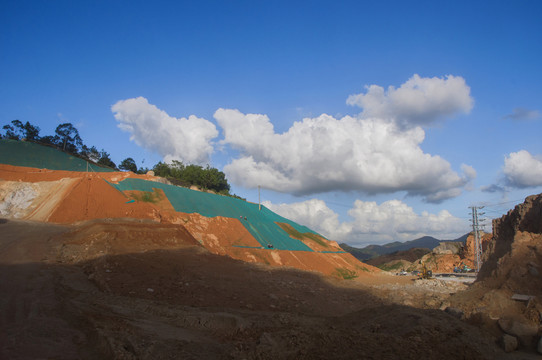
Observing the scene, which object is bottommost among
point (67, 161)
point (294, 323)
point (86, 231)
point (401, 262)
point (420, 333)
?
point (401, 262)

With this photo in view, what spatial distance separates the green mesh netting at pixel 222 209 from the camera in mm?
32250

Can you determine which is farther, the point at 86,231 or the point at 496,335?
the point at 86,231

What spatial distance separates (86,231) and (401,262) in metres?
52.1

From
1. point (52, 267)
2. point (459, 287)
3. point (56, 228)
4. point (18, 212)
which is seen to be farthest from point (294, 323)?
point (18, 212)

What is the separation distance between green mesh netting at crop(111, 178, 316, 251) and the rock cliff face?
2277 cm

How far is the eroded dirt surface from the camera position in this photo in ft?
20.9

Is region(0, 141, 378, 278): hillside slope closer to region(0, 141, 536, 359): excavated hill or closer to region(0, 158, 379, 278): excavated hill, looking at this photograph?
A: region(0, 158, 379, 278): excavated hill

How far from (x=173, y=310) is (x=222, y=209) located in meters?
26.5

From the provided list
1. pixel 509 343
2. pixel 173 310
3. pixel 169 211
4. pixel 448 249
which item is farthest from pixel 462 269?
pixel 173 310

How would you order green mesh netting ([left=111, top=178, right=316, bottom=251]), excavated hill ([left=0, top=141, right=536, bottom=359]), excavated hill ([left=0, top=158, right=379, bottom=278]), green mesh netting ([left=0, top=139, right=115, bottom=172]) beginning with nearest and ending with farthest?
excavated hill ([left=0, top=141, right=536, bottom=359])
excavated hill ([left=0, top=158, right=379, bottom=278])
green mesh netting ([left=111, top=178, right=316, bottom=251])
green mesh netting ([left=0, top=139, right=115, bottom=172])

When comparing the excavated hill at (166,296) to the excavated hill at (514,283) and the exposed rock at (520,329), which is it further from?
the excavated hill at (514,283)

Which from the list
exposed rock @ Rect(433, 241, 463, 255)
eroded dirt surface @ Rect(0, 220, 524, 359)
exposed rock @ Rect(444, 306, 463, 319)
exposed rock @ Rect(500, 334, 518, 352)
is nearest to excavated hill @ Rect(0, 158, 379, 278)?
eroded dirt surface @ Rect(0, 220, 524, 359)

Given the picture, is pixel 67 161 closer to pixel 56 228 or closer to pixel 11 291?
pixel 56 228

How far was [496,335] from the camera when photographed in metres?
7.51
